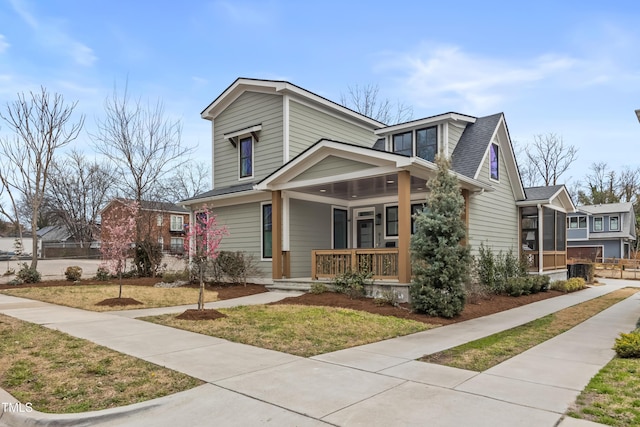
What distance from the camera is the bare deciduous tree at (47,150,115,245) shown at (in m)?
34.8

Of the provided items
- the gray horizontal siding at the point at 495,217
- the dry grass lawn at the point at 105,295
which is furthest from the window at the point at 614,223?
the dry grass lawn at the point at 105,295

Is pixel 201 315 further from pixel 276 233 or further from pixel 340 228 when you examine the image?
pixel 340 228

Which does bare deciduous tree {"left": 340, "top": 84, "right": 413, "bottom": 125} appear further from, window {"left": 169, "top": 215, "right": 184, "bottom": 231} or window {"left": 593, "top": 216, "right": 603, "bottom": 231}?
window {"left": 169, "top": 215, "right": 184, "bottom": 231}

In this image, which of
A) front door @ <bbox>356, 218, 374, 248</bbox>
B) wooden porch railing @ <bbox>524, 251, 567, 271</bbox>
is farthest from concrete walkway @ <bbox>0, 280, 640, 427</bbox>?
wooden porch railing @ <bbox>524, 251, 567, 271</bbox>

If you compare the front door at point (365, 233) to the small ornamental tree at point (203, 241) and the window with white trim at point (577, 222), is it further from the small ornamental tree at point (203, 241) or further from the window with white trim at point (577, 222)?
the window with white trim at point (577, 222)

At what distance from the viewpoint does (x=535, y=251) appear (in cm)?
1812

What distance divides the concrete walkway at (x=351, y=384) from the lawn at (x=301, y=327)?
1.13 feet

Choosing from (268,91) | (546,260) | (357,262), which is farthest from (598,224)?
(357,262)

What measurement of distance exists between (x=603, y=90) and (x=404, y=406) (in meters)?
17.7

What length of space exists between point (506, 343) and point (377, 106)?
1109 inches

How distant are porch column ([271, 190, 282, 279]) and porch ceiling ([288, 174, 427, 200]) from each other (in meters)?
0.72

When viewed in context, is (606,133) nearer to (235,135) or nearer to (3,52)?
(235,135)

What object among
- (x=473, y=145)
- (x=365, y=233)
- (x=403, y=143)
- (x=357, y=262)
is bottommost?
(x=357, y=262)

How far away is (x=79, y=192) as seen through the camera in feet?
121
